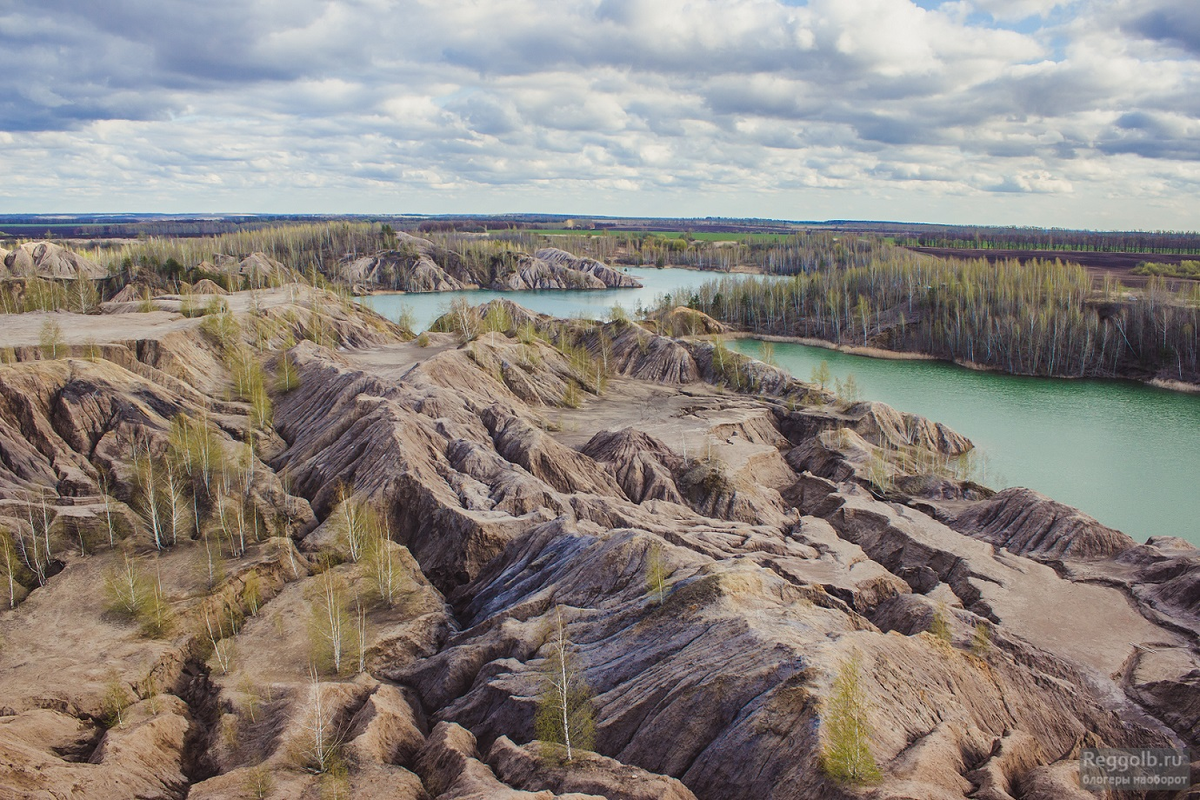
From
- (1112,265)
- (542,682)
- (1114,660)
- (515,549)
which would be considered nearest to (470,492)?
(515,549)

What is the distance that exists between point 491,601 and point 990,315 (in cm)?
7874

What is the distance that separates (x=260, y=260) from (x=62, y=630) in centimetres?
11052

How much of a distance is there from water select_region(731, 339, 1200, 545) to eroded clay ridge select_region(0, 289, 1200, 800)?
24.6ft

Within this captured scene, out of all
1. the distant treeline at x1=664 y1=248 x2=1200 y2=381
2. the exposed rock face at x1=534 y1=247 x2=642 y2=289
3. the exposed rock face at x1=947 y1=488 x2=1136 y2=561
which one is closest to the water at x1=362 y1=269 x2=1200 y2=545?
the distant treeline at x1=664 y1=248 x2=1200 y2=381

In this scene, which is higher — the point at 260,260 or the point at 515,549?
the point at 260,260

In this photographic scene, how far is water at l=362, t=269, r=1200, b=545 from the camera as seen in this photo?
42.3m

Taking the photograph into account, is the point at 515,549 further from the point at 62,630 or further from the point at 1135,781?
the point at 1135,781

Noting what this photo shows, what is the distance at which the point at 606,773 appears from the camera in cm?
1438

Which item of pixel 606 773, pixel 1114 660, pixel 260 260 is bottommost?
pixel 1114 660

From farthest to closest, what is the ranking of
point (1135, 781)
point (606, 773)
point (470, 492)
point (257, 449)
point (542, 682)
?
point (257, 449) < point (470, 492) < point (542, 682) < point (1135, 781) < point (606, 773)

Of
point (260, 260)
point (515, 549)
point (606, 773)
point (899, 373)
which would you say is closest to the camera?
point (606, 773)

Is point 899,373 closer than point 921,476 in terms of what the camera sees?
No

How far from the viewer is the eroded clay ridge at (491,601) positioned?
14.9 m

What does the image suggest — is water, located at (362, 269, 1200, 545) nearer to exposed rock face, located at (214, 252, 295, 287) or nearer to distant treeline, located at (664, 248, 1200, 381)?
distant treeline, located at (664, 248, 1200, 381)
